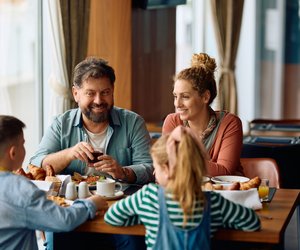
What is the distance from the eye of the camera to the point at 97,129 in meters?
3.66

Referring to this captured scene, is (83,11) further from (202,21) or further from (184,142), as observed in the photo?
(202,21)

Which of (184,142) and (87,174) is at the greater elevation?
(184,142)

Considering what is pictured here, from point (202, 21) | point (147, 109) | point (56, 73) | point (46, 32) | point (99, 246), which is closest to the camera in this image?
point (99, 246)

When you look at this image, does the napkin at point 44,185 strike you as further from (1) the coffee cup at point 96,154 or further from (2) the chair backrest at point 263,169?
(2) the chair backrest at point 263,169

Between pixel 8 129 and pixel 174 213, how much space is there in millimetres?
744

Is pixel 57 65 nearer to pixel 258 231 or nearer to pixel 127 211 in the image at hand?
pixel 127 211

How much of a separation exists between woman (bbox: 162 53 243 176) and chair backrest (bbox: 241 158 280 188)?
0.65 feet

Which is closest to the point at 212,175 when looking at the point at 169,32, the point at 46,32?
the point at 46,32

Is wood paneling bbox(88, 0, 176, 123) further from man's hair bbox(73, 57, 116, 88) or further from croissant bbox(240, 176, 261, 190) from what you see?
croissant bbox(240, 176, 261, 190)

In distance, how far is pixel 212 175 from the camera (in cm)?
351

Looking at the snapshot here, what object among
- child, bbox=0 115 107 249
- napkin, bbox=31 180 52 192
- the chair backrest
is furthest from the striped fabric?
the chair backrest

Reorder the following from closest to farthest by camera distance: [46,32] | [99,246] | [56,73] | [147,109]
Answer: [99,246]
[56,73]
[46,32]
[147,109]

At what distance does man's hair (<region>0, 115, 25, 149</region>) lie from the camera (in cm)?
260

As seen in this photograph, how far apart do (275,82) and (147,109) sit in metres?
2.16
